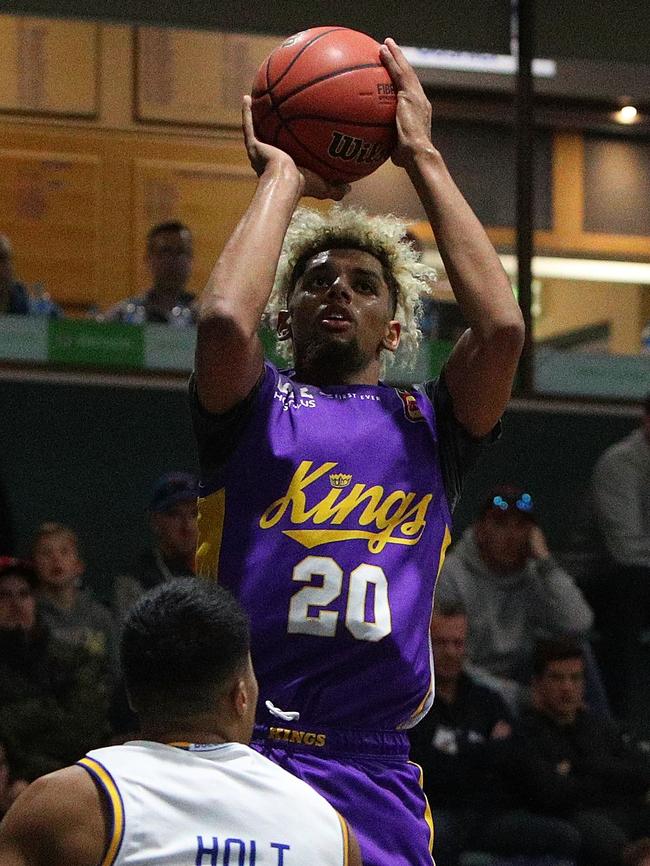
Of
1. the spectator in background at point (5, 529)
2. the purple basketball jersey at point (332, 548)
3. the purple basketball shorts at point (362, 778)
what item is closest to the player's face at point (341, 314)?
the purple basketball jersey at point (332, 548)

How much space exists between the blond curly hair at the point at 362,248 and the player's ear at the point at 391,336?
7 cm

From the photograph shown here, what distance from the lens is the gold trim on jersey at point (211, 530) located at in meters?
3.23

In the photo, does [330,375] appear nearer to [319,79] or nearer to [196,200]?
[319,79]

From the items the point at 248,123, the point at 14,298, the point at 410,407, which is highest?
the point at 248,123

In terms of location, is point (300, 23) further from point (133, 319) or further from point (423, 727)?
point (423, 727)

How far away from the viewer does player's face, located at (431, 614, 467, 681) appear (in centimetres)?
651

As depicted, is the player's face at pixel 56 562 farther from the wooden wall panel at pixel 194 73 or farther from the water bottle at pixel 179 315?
the wooden wall panel at pixel 194 73

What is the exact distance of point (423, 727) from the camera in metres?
6.40

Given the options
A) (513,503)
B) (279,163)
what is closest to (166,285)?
(513,503)

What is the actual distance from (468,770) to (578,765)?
0.56 metres

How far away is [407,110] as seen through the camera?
3.43 m

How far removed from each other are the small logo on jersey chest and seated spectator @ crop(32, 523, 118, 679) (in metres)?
3.61

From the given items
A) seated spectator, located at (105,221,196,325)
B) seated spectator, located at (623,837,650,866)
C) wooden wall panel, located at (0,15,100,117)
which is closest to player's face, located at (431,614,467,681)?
seated spectator, located at (623,837,650,866)

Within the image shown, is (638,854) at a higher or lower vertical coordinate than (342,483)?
lower
